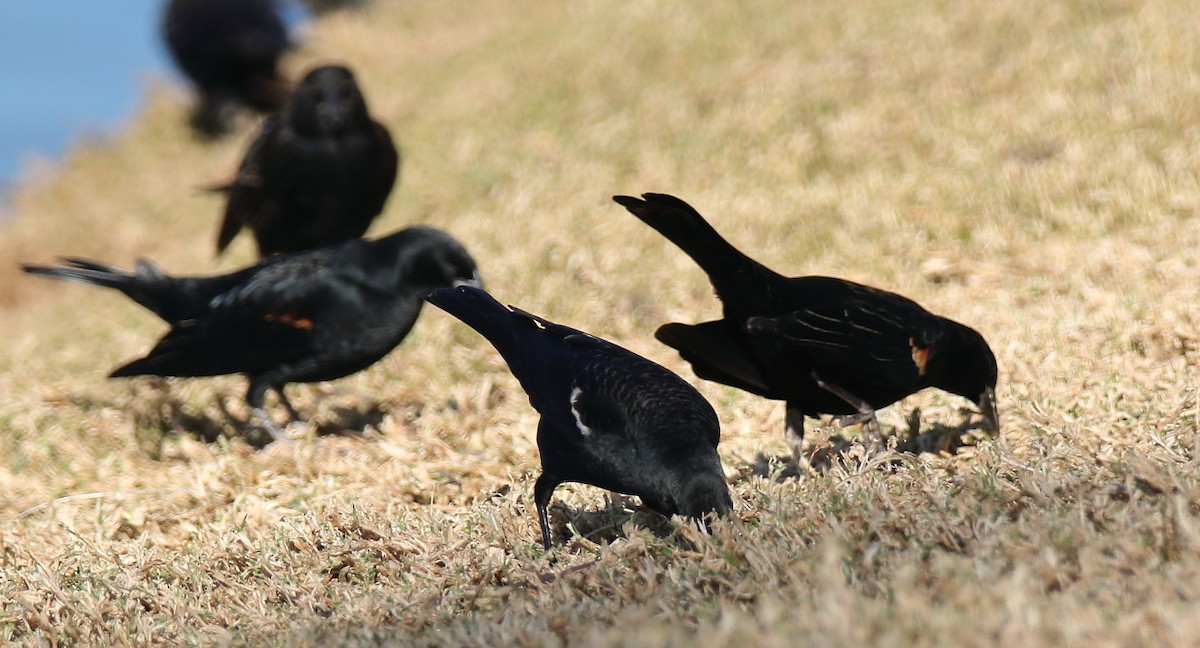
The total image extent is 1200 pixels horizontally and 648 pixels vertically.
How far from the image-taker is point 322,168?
7.80m

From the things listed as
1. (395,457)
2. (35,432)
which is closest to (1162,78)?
(395,457)

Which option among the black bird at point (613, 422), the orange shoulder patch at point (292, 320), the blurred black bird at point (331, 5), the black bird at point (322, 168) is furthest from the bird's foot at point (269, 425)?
the blurred black bird at point (331, 5)

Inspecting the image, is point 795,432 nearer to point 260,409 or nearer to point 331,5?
point 260,409

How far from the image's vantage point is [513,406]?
627 centimetres

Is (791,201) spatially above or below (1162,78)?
below

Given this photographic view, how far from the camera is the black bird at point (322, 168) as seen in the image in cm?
781

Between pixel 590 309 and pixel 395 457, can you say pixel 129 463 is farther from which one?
pixel 590 309

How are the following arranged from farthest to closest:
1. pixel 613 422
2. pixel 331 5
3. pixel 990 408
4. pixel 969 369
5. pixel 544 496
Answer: pixel 331 5, pixel 990 408, pixel 969 369, pixel 544 496, pixel 613 422

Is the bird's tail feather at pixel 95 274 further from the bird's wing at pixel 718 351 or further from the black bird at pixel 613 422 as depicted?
the bird's wing at pixel 718 351

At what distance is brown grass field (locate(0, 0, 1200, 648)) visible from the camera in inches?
128

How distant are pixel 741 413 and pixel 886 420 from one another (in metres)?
0.68

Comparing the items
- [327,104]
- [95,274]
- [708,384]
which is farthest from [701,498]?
[327,104]

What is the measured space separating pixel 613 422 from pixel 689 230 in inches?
32.3

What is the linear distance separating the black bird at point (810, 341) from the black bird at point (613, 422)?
0.44 m
